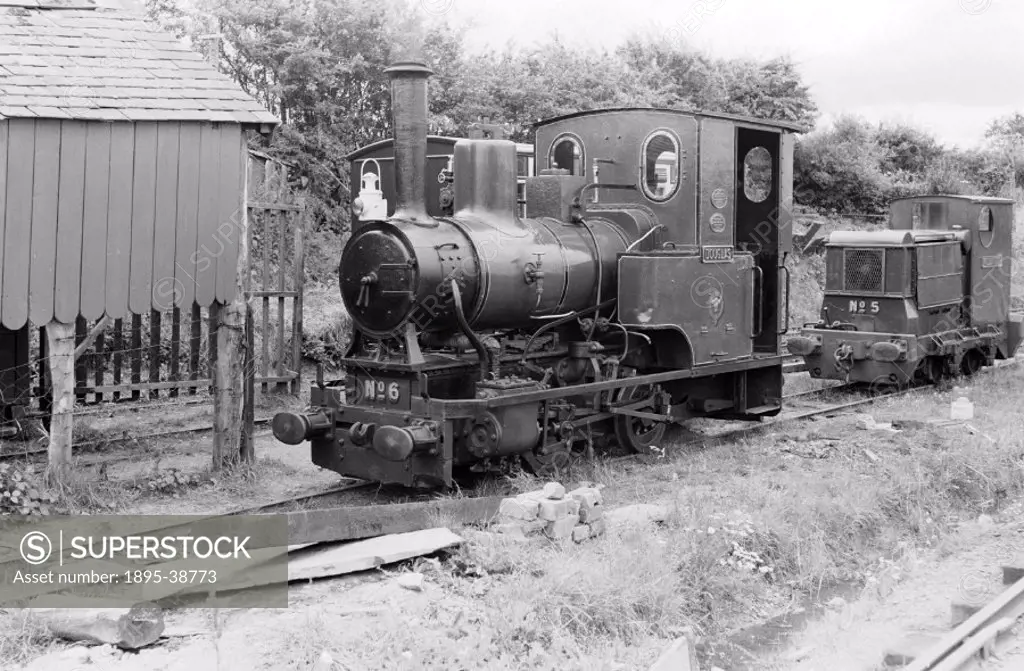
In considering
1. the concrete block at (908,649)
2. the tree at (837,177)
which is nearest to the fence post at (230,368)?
the concrete block at (908,649)

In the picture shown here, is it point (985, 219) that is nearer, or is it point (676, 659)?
point (676, 659)

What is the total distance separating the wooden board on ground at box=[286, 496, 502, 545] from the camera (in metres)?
5.98

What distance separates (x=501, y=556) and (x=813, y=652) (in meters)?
1.74

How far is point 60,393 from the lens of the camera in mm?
7582

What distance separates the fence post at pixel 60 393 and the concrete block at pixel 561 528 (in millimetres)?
3610

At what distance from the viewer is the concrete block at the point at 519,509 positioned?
249 inches

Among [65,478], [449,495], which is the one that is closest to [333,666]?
[449,495]

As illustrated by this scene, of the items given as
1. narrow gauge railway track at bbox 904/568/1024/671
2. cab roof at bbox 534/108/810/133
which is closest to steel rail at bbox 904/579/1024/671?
narrow gauge railway track at bbox 904/568/1024/671

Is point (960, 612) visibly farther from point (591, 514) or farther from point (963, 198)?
point (963, 198)

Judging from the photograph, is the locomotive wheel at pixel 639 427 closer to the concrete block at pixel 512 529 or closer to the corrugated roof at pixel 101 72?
the concrete block at pixel 512 529

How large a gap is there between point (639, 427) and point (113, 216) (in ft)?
15.9

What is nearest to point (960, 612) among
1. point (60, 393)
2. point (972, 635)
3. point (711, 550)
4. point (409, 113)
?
point (972, 635)

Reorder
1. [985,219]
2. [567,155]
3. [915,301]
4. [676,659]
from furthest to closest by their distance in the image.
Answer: [985,219] → [915,301] → [567,155] → [676,659]

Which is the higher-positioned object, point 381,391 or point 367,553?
point 381,391
